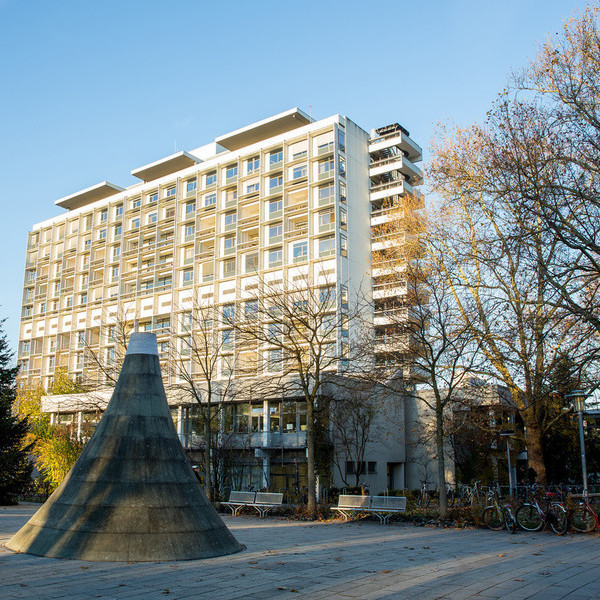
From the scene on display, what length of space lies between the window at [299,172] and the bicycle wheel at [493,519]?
40.8 metres

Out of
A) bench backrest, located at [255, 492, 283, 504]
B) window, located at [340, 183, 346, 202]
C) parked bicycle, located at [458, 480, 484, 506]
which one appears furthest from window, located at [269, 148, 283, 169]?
bench backrest, located at [255, 492, 283, 504]

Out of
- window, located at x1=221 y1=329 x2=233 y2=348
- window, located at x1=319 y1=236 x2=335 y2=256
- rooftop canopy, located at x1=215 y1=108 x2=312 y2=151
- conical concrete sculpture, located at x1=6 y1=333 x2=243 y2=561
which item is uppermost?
rooftop canopy, located at x1=215 y1=108 x2=312 y2=151

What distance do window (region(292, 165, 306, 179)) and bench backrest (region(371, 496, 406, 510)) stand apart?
38.5 meters

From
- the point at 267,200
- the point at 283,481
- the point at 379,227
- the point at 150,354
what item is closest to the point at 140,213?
the point at 267,200

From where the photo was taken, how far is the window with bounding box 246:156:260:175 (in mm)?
57875

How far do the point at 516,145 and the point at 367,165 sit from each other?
43654mm

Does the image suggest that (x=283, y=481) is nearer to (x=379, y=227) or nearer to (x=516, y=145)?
(x=379, y=227)

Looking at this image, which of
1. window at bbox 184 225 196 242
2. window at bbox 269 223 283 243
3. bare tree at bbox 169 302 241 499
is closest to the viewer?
bare tree at bbox 169 302 241 499

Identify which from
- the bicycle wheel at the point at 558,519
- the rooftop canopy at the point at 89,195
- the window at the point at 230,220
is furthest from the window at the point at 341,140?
the bicycle wheel at the point at 558,519

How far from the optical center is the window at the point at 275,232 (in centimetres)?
5462

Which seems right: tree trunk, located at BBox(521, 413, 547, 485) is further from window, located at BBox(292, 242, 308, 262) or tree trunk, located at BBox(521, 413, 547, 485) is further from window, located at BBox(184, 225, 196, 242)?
window, located at BBox(184, 225, 196, 242)

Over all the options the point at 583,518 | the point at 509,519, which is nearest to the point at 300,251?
the point at 509,519

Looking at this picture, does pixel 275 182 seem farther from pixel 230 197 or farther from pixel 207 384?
pixel 207 384

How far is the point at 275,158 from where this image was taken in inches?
2229
